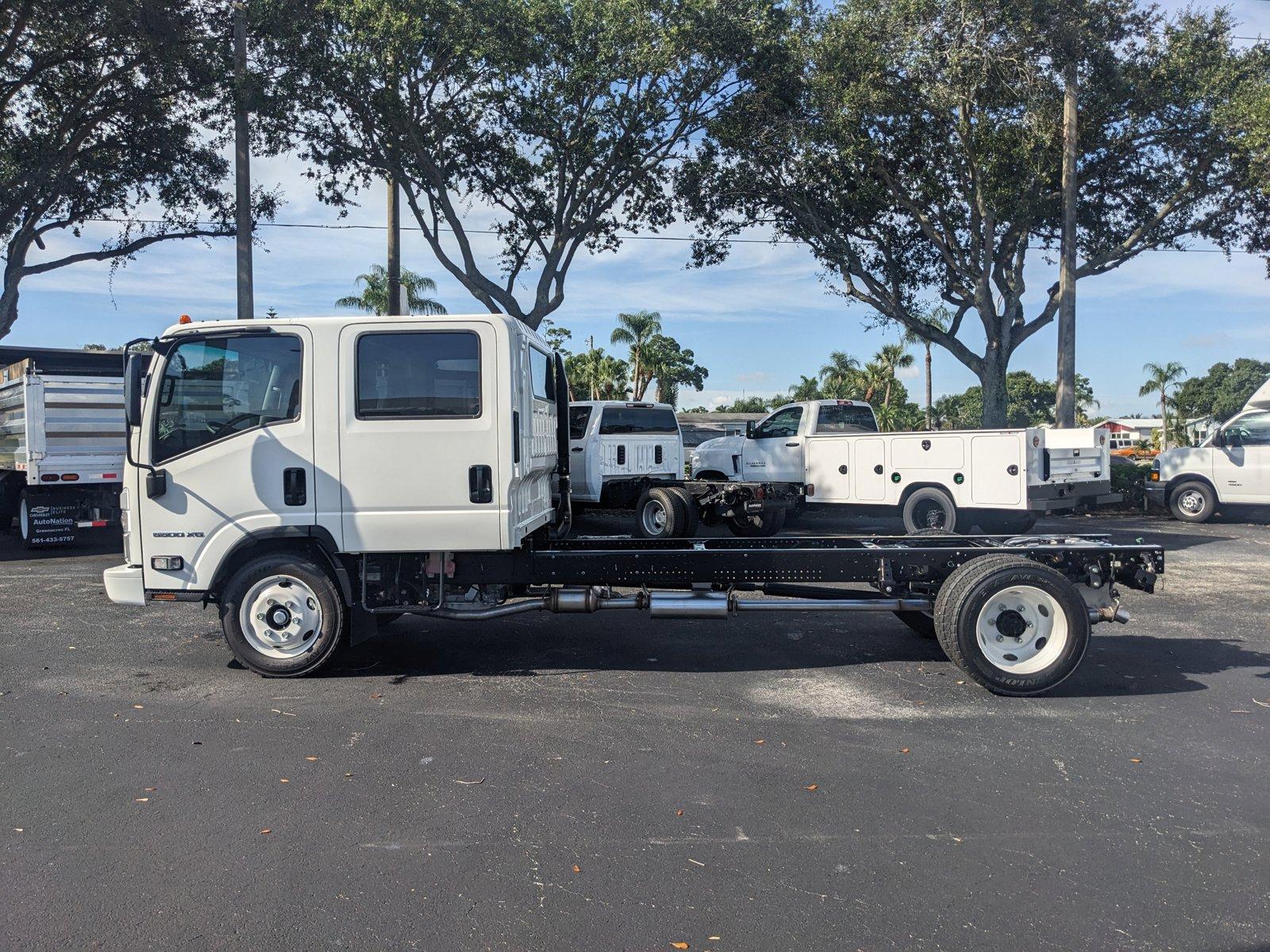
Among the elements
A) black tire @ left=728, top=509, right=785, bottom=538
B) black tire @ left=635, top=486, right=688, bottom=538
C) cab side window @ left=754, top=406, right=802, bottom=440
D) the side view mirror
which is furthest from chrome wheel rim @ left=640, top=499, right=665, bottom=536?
the side view mirror

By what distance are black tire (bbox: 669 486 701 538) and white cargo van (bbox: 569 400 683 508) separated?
3.33 ft

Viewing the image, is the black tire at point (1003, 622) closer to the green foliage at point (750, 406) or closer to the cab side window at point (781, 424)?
the cab side window at point (781, 424)

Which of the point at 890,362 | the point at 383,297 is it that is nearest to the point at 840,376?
the point at 890,362

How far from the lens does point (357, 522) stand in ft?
20.4

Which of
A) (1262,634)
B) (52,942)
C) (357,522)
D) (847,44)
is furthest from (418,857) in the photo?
(847,44)

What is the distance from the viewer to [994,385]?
21.4 m

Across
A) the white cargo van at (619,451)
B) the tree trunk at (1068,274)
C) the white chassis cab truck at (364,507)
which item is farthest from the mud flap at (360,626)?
the tree trunk at (1068,274)

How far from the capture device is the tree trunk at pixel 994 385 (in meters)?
21.3

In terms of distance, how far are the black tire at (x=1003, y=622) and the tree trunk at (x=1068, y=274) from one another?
47.0 ft

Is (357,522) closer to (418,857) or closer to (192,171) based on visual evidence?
(418,857)

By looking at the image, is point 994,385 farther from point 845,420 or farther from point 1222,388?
point 1222,388

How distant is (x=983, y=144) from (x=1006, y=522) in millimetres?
9341

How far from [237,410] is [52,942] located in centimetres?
368

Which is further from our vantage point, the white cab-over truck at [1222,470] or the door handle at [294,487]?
the white cab-over truck at [1222,470]
